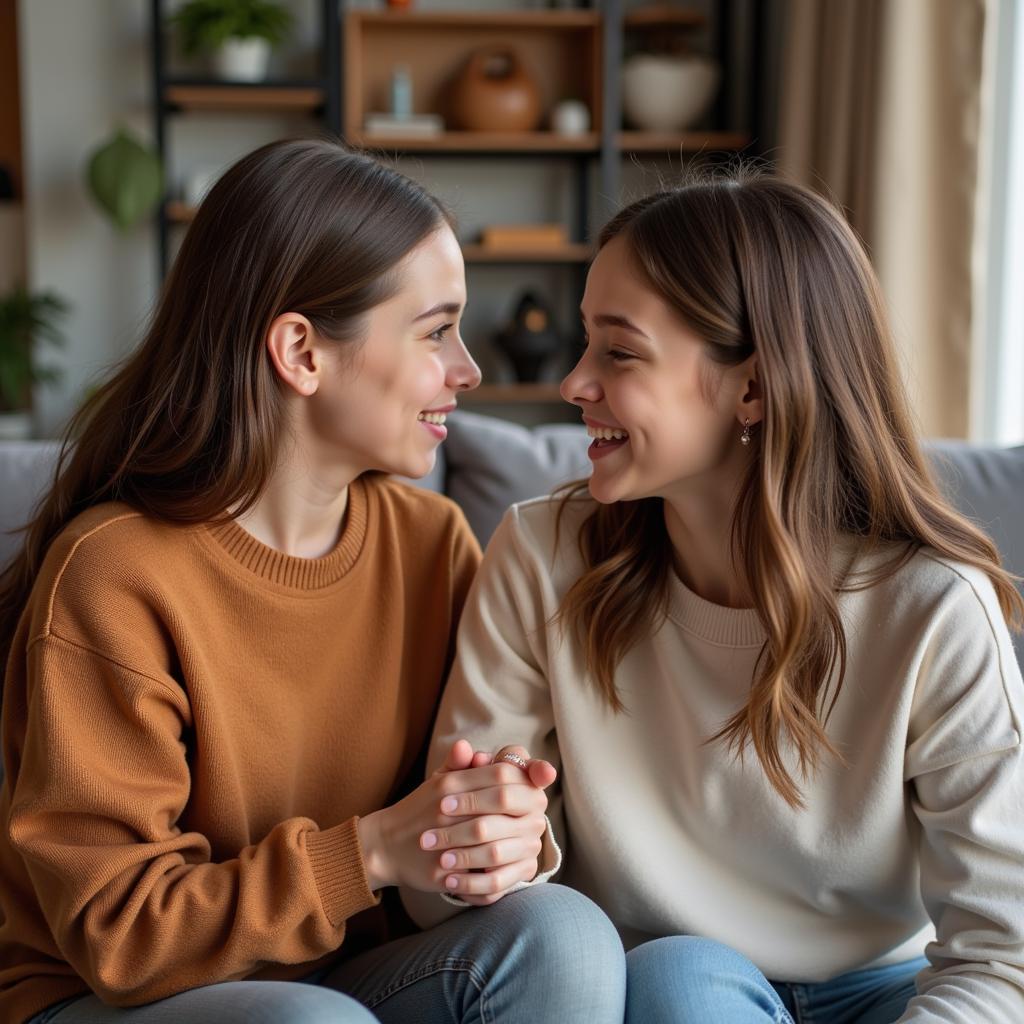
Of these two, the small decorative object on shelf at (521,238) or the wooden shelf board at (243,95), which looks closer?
the wooden shelf board at (243,95)

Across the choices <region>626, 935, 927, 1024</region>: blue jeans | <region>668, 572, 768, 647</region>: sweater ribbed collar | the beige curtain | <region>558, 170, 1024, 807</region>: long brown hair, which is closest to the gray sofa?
<region>558, 170, 1024, 807</region>: long brown hair

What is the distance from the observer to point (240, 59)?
4141mm

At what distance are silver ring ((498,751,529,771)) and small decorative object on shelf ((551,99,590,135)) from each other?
334 centimetres

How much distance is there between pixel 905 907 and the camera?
136cm

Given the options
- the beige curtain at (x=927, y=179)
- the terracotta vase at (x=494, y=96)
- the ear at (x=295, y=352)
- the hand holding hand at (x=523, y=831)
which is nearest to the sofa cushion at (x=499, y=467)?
the ear at (x=295, y=352)

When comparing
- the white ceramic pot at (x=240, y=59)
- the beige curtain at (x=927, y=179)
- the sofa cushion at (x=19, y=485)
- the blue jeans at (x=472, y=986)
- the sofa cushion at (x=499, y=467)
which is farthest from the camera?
the white ceramic pot at (x=240, y=59)

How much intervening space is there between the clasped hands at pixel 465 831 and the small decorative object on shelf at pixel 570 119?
11.0ft

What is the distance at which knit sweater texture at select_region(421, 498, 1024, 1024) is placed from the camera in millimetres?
1229

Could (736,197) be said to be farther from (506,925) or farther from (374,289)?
(506,925)

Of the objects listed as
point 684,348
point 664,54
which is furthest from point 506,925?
point 664,54

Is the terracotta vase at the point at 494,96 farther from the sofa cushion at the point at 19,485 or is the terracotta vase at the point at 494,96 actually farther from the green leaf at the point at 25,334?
the sofa cushion at the point at 19,485

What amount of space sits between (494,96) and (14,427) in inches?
75.5

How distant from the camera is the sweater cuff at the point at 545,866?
1.27 metres

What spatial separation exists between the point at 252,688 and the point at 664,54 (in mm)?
3538
